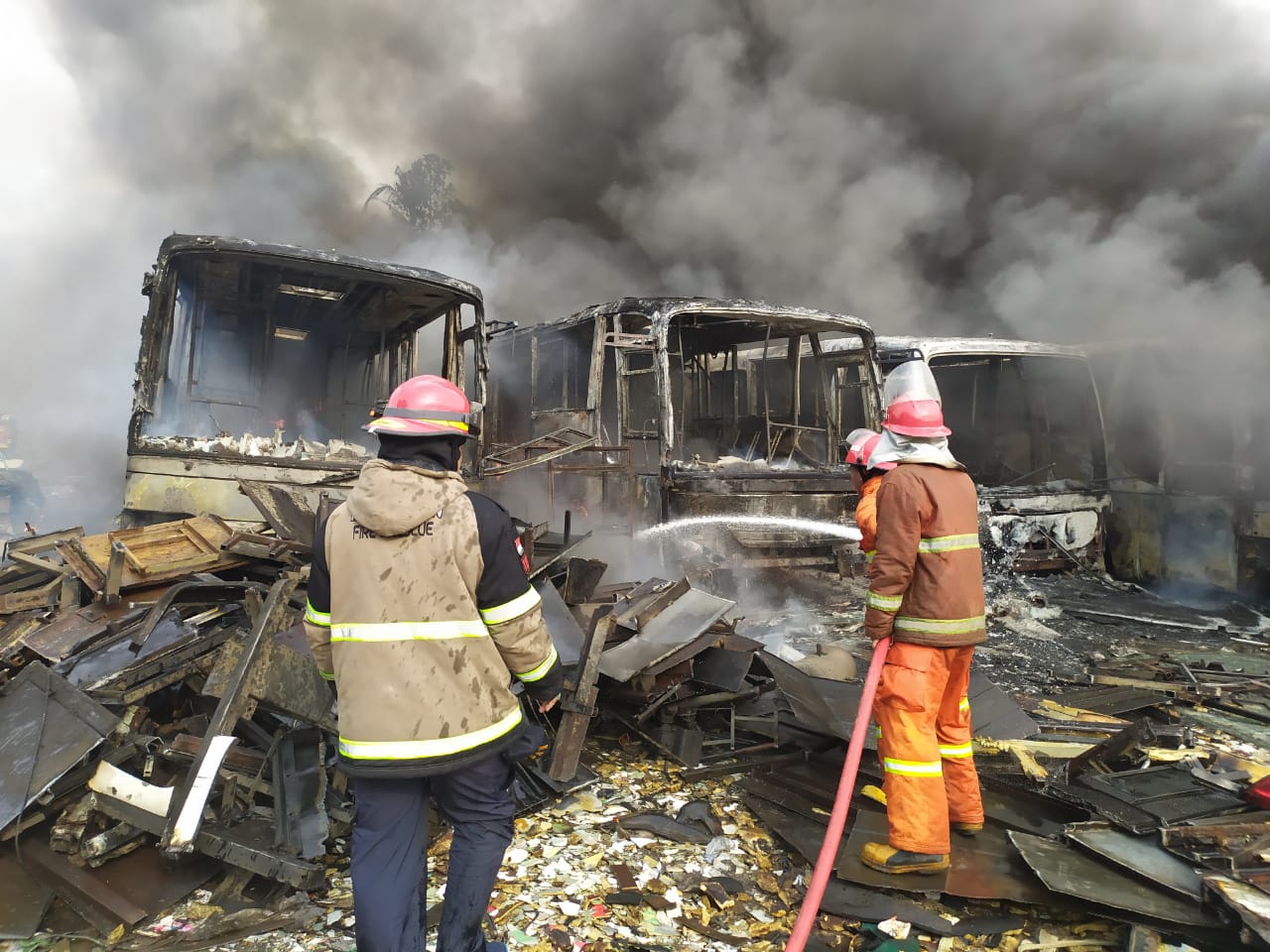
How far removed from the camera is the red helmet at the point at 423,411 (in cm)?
200

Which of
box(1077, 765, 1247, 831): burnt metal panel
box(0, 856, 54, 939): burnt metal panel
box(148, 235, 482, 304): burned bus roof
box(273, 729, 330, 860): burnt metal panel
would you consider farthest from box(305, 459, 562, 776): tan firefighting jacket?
box(148, 235, 482, 304): burned bus roof

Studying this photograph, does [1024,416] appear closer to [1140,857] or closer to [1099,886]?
[1140,857]

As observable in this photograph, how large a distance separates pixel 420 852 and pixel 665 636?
87.5 inches

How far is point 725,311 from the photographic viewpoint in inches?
266

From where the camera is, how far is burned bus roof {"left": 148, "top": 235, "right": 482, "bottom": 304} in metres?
5.21

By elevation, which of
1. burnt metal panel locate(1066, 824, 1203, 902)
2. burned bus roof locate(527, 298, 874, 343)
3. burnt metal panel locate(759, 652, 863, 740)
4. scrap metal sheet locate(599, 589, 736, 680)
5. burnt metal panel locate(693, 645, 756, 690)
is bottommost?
burnt metal panel locate(1066, 824, 1203, 902)

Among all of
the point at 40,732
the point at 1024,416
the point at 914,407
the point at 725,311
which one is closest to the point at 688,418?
the point at 725,311

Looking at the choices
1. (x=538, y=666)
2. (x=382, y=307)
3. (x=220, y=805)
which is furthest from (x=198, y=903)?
(x=382, y=307)

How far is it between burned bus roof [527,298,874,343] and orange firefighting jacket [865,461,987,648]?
13.2 ft

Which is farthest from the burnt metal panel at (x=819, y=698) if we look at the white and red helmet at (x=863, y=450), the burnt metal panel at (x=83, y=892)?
the burnt metal panel at (x=83, y=892)

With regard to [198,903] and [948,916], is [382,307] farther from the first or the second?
[948,916]

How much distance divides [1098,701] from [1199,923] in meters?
2.79

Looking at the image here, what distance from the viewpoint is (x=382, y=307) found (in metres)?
7.57

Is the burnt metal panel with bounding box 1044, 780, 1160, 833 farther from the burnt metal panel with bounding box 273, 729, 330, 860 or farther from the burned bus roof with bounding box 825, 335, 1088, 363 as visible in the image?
the burned bus roof with bounding box 825, 335, 1088, 363
